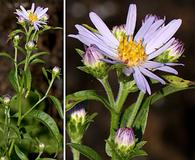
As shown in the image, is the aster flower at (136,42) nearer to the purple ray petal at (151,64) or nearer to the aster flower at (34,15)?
the purple ray petal at (151,64)

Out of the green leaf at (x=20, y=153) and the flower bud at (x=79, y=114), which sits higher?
the flower bud at (x=79, y=114)

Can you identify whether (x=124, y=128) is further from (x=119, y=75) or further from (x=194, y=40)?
(x=194, y=40)

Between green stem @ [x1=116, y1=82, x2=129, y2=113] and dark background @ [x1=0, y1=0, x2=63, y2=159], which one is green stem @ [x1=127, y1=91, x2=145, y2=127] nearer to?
green stem @ [x1=116, y1=82, x2=129, y2=113]

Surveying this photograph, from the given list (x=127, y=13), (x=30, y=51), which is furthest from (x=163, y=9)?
(x=30, y=51)

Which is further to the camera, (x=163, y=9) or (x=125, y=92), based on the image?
(x=163, y=9)

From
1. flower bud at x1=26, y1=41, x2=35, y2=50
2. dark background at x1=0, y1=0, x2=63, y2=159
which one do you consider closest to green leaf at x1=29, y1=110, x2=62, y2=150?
dark background at x1=0, y1=0, x2=63, y2=159

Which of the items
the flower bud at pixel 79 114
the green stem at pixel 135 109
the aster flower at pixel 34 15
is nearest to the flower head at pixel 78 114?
the flower bud at pixel 79 114
